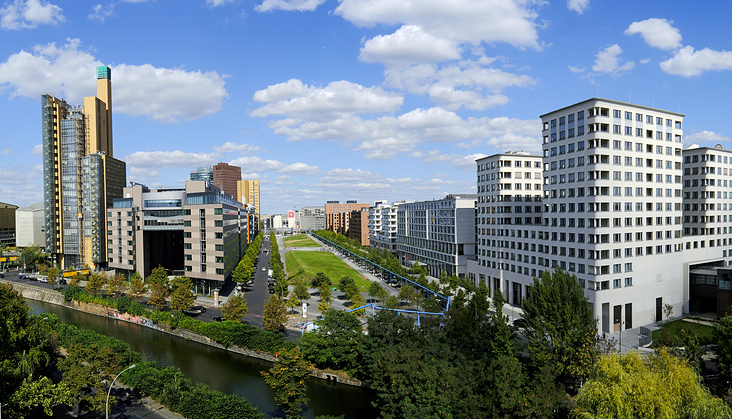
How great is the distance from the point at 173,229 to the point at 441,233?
229ft

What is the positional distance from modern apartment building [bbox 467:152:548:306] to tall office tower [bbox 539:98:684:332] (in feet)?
37.5

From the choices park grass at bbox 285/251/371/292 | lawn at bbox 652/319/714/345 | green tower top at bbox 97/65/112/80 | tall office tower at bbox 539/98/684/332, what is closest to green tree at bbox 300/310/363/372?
tall office tower at bbox 539/98/684/332

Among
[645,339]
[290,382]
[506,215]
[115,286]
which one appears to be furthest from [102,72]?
[645,339]

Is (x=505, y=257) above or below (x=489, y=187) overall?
below

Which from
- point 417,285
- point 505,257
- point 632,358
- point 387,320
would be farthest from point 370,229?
point 632,358

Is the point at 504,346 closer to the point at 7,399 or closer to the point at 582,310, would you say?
the point at 582,310

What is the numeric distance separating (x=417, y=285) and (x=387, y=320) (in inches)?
2043

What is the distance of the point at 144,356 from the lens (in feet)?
198

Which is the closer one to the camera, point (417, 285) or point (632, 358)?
point (632, 358)

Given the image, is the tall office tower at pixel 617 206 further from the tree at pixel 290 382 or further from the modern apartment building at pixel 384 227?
the modern apartment building at pixel 384 227

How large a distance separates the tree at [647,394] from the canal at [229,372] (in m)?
21.8

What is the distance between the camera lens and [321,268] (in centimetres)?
12812

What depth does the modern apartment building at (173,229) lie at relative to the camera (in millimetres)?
95562

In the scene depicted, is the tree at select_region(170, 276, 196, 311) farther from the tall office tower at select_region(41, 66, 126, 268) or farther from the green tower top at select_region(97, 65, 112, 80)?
the green tower top at select_region(97, 65, 112, 80)
